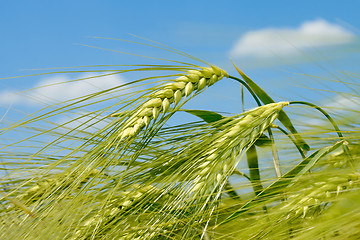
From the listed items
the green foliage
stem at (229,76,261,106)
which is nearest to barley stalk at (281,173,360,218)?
the green foliage

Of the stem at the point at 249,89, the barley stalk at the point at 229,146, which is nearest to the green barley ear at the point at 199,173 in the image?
the barley stalk at the point at 229,146

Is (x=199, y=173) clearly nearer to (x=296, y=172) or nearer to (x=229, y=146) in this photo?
(x=229, y=146)

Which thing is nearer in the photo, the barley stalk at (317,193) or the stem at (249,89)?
the barley stalk at (317,193)

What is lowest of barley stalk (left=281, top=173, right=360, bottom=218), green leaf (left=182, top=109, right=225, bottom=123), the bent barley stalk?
barley stalk (left=281, top=173, right=360, bottom=218)

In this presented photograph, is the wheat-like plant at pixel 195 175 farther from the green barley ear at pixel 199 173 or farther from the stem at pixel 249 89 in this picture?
the stem at pixel 249 89

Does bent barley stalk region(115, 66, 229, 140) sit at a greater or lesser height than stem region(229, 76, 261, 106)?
greater

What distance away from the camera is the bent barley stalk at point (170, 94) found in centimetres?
88

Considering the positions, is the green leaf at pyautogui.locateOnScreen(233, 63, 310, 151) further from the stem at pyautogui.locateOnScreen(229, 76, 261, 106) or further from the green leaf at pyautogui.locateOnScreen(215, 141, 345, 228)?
the green leaf at pyautogui.locateOnScreen(215, 141, 345, 228)

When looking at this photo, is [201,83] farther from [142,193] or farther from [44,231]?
[44,231]

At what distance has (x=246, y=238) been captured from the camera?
2.34 feet

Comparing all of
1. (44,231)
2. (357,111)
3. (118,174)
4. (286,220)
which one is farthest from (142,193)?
(357,111)

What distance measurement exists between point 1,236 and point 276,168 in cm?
59

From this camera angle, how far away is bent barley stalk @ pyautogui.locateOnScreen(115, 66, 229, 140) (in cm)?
88

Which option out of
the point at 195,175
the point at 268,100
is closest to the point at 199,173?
the point at 195,175
